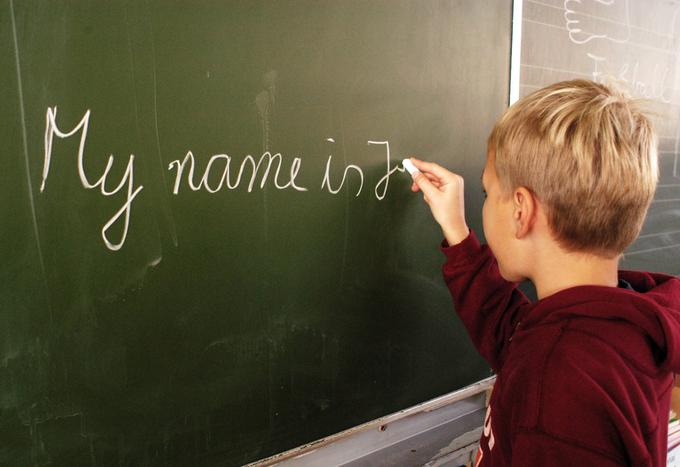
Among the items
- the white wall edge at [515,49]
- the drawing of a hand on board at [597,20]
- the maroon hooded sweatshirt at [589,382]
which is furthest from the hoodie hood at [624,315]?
the drawing of a hand on board at [597,20]

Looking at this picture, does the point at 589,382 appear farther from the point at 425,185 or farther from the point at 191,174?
the point at 191,174

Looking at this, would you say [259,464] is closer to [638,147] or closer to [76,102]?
[76,102]

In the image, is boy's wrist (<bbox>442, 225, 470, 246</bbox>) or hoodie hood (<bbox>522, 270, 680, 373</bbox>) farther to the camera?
boy's wrist (<bbox>442, 225, 470, 246</bbox>)

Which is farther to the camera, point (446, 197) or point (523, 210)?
point (446, 197)

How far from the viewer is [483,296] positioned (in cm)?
112

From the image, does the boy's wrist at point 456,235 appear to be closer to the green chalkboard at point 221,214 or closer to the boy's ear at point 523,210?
the green chalkboard at point 221,214

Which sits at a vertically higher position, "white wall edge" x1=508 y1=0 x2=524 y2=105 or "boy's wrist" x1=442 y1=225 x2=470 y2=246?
"white wall edge" x1=508 y1=0 x2=524 y2=105

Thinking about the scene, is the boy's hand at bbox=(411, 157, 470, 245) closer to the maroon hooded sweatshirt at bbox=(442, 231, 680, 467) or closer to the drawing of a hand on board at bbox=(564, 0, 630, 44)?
the maroon hooded sweatshirt at bbox=(442, 231, 680, 467)

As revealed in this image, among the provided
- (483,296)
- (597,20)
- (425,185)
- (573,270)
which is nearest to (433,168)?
(425,185)

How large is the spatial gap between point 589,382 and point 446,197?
55 cm

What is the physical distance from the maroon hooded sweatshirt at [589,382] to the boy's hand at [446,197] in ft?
1.14

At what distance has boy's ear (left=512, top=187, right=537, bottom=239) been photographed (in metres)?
0.83

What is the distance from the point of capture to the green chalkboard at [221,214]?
31.9 inches

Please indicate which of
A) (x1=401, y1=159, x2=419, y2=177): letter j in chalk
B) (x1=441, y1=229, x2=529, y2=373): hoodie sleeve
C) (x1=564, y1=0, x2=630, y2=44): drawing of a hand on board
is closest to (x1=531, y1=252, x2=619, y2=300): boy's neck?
(x1=441, y1=229, x2=529, y2=373): hoodie sleeve
